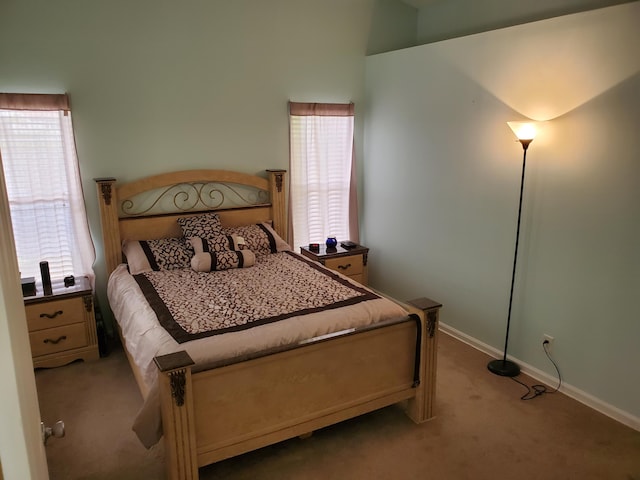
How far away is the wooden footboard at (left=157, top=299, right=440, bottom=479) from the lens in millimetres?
2078

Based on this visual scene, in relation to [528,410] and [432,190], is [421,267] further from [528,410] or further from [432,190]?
[528,410]

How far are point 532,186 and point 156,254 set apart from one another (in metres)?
2.78

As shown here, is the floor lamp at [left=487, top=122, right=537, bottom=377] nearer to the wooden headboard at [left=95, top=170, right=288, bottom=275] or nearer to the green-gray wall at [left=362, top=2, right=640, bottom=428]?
the green-gray wall at [left=362, top=2, right=640, bottom=428]

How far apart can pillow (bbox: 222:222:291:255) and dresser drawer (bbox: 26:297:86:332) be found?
1.23 meters

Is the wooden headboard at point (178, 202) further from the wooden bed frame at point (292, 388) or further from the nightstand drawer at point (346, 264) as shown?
the wooden bed frame at point (292, 388)

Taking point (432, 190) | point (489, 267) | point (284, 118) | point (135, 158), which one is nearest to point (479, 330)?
point (489, 267)

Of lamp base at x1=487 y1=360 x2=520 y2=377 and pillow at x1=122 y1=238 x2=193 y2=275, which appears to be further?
pillow at x1=122 y1=238 x2=193 y2=275

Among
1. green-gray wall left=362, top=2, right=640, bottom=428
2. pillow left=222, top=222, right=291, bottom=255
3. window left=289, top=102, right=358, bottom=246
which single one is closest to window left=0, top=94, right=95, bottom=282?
pillow left=222, top=222, right=291, bottom=255

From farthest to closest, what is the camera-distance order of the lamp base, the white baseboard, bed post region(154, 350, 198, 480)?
1. the lamp base
2. the white baseboard
3. bed post region(154, 350, 198, 480)

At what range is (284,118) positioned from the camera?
432 centimetres

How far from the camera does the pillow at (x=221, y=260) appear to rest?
11.6ft

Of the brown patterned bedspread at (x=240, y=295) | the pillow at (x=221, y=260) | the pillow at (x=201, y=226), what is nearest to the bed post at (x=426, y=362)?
the brown patterned bedspread at (x=240, y=295)

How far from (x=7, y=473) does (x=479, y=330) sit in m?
3.41

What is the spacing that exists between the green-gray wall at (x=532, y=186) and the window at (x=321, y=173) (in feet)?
1.33
